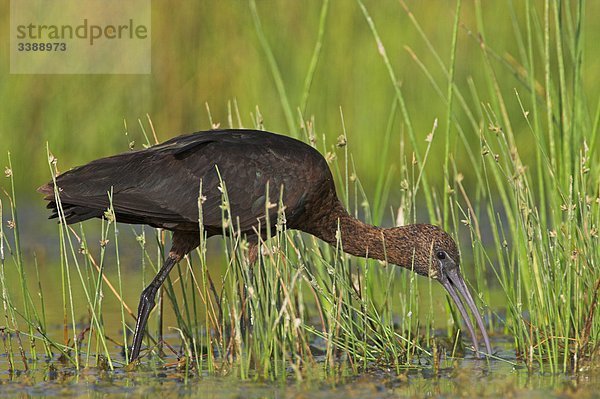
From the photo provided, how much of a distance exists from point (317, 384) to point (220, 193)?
4.02 ft

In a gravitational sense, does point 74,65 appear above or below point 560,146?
above

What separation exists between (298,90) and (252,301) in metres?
4.77

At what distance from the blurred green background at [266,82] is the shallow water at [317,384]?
420 cm

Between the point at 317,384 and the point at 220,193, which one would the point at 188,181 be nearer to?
the point at 220,193

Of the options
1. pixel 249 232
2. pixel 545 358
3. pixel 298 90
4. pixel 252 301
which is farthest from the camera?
pixel 298 90

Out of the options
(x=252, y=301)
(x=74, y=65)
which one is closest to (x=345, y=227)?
(x=252, y=301)

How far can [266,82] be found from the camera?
9.93 meters

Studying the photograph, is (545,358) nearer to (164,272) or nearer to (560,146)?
(560,146)

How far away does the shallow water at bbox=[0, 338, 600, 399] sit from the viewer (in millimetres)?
5109

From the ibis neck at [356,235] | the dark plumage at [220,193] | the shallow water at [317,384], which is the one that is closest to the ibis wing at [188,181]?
the dark plumage at [220,193]

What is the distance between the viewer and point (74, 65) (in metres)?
10.0

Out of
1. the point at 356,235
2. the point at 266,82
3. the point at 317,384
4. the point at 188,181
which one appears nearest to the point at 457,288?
the point at 356,235

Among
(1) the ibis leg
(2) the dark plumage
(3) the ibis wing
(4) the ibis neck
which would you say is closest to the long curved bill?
(2) the dark plumage

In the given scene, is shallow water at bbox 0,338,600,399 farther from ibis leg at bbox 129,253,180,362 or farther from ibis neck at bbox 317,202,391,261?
ibis neck at bbox 317,202,391,261
